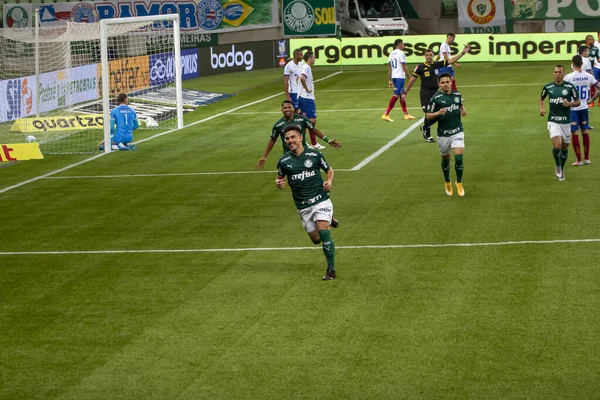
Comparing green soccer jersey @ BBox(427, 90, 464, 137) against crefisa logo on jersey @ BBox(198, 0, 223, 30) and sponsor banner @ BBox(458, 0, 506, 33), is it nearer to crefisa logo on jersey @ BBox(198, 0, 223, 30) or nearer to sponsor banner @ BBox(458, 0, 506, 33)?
crefisa logo on jersey @ BBox(198, 0, 223, 30)

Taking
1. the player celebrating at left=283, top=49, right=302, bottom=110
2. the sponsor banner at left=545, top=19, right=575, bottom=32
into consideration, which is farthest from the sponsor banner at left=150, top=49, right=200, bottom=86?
the sponsor banner at left=545, top=19, right=575, bottom=32

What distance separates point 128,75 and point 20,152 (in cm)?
742

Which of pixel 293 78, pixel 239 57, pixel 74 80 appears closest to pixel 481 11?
pixel 239 57

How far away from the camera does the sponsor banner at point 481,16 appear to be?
58406mm

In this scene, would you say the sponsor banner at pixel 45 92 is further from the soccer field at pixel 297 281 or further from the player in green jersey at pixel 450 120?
the player in green jersey at pixel 450 120

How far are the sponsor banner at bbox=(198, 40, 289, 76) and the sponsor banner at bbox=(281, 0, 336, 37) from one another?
110cm

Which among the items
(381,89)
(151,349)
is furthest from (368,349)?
(381,89)

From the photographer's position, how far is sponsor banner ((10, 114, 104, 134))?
31.4 metres

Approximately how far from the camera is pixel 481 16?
5859cm

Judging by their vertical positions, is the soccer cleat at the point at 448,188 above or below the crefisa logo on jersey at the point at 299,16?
below

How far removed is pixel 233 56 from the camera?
50.2m

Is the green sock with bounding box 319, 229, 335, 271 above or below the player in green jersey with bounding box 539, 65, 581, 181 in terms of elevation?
below

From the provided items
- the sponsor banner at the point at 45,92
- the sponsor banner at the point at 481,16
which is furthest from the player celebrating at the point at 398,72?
the sponsor banner at the point at 481,16

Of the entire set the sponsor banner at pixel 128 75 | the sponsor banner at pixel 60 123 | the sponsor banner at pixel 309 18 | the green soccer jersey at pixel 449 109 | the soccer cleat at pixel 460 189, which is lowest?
the soccer cleat at pixel 460 189
